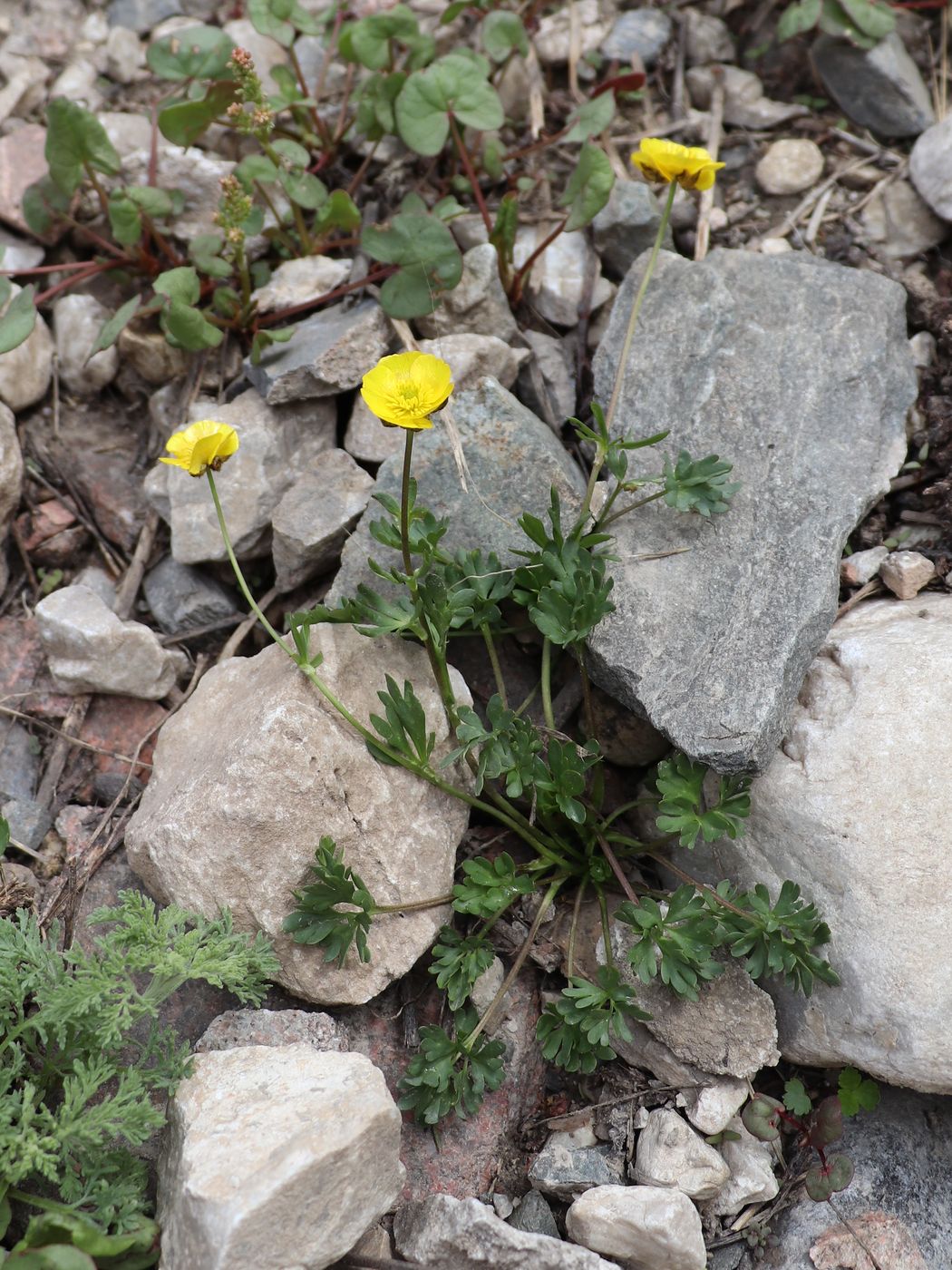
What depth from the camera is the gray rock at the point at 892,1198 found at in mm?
3068

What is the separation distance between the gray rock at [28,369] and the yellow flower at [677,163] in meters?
2.35

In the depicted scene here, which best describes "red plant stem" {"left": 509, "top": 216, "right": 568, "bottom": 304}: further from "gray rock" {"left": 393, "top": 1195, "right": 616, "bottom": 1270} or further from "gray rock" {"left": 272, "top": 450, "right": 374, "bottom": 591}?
"gray rock" {"left": 393, "top": 1195, "right": 616, "bottom": 1270}

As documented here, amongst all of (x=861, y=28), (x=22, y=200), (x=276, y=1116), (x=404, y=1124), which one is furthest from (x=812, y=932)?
(x=22, y=200)

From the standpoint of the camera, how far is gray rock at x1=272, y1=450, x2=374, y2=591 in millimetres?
3748

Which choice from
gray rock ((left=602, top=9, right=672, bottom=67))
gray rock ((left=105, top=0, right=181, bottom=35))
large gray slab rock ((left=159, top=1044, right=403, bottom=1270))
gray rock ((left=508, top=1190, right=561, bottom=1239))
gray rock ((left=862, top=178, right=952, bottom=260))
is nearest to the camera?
large gray slab rock ((left=159, top=1044, right=403, bottom=1270))

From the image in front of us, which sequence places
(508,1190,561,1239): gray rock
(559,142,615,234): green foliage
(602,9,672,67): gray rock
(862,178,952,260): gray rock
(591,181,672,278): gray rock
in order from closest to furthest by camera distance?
(508,1190,561,1239): gray rock → (559,142,615,234): green foliage → (591,181,672,278): gray rock → (862,178,952,260): gray rock → (602,9,672,67): gray rock

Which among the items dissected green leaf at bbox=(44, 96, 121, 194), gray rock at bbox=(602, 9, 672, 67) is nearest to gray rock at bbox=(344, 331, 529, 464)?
dissected green leaf at bbox=(44, 96, 121, 194)

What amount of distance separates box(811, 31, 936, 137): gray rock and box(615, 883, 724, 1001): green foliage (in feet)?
11.4

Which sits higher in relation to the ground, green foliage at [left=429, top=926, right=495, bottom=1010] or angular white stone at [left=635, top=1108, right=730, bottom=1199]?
green foliage at [left=429, top=926, right=495, bottom=1010]

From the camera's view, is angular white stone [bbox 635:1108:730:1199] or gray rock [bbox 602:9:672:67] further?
gray rock [bbox 602:9:672:67]

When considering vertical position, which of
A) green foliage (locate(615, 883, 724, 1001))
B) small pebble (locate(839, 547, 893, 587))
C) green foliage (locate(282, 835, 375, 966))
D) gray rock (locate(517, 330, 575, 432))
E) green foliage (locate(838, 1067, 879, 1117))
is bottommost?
green foliage (locate(838, 1067, 879, 1117))

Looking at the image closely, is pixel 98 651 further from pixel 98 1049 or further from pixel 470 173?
pixel 470 173

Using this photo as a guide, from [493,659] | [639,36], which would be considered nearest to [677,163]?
[639,36]

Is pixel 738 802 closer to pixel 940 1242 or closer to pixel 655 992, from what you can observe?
pixel 655 992
